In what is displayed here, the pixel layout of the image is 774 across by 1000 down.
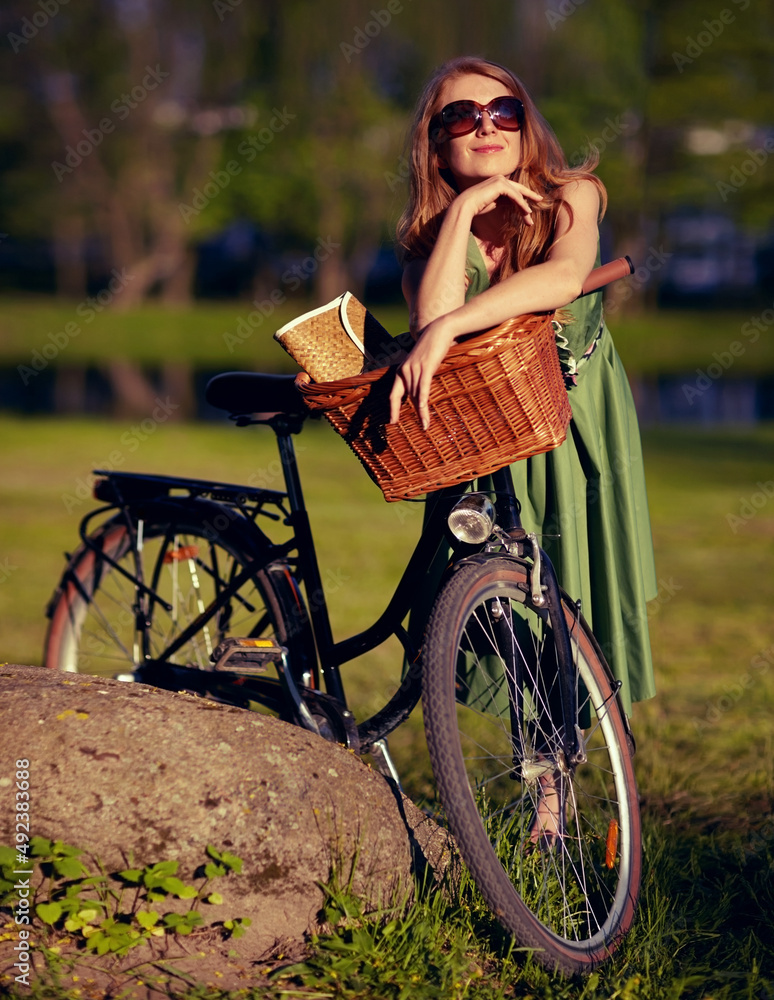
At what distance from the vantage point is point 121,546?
358 centimetres

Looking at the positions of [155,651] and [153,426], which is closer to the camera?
[155,651]

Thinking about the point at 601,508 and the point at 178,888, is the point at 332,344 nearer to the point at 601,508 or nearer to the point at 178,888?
the point at 601,508

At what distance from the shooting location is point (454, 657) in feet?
8.07

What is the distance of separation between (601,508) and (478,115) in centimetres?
103

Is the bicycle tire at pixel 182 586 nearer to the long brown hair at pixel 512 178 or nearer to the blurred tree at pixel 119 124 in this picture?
the long brown hair at pixel 512 178

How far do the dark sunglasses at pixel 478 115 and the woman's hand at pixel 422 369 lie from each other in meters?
0.54

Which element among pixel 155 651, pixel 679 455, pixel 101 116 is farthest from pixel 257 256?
pixel 155 651

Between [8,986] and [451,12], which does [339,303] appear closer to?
[8,986]

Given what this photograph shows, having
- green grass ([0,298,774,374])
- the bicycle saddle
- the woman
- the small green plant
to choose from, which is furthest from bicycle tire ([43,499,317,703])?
green grass ([0,298,774,374])

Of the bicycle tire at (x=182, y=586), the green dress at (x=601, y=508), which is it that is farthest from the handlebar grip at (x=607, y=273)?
the bicycle tire at (x=182, y=586)

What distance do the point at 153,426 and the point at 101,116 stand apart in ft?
103

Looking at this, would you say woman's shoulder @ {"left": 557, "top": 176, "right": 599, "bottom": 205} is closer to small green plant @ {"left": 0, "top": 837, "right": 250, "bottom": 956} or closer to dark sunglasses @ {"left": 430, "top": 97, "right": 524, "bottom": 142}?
dark sunglasses @ {"left": 430, "top": 97, "right": 524, "bottom": 142}

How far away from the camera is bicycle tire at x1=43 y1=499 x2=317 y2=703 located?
319 centimetres

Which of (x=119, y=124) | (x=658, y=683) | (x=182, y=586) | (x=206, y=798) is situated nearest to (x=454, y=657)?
(x=206, y=798)
